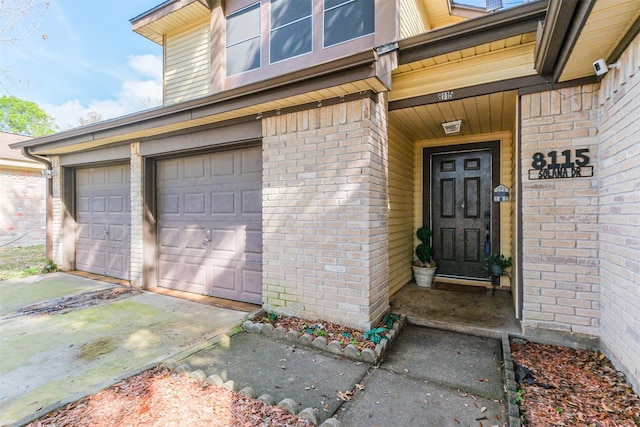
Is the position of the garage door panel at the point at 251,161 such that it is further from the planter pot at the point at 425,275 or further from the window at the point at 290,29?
the planter pot at the point at 425,275

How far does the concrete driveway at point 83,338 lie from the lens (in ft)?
7.54

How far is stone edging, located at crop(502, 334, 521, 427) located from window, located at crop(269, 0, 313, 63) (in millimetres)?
5138

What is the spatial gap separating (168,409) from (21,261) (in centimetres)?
847

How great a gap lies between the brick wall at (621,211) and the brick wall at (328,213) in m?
1.93

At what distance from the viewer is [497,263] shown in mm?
4539

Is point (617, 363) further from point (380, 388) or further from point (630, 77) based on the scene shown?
point (630, 77)

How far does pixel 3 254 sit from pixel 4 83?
19.6ft

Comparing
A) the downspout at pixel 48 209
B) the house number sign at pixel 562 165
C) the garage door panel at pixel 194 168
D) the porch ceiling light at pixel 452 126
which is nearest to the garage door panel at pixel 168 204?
the garage door panel at pixel 194 168

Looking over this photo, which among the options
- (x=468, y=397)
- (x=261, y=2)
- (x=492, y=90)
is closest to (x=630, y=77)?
(x=492, y=90)

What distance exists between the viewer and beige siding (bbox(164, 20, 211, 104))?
657 cm

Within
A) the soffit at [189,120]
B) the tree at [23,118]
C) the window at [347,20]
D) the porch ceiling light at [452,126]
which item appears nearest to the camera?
the soffit at [189,120]

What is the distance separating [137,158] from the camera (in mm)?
5113

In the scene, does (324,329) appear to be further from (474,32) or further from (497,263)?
(474,32)

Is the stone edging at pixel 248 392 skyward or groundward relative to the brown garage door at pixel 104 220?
groundward
